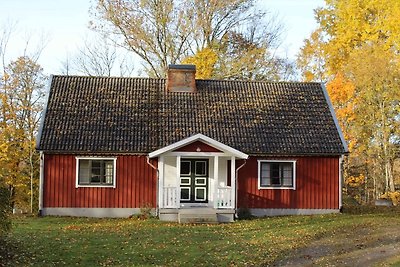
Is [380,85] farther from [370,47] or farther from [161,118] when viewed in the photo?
[161,118]

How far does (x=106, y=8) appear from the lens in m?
38.5

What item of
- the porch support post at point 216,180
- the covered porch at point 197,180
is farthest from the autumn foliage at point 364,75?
the porch support post at point 216,180

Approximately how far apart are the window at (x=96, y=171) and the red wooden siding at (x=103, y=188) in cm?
20

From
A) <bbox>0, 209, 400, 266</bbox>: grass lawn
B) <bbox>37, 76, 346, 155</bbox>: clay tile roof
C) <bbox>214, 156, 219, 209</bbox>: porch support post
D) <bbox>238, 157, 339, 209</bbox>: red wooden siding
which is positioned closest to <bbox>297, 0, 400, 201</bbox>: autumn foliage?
<bbox>37, 76, 346, 155</bbox>: clay tile roof

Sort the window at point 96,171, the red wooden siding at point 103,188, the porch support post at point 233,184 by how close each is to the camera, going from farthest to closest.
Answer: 1. the window at point 96,171
2. the red wooden siding at point 103,188
3. the porch support post at point 233,184

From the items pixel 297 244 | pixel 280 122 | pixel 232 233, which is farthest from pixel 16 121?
pixel 297 244

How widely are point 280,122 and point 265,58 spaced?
13.2 metres

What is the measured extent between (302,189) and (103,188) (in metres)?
8.20

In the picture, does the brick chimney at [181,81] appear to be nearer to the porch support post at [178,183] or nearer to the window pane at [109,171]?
the window pane at [109,171]

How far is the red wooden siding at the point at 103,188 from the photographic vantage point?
2552 centimetres

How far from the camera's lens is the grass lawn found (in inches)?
609

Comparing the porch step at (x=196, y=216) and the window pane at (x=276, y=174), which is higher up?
the window pane at (x=276, y=174)

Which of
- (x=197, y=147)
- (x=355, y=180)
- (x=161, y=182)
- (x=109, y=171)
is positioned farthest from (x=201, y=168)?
(x=355, y=180)

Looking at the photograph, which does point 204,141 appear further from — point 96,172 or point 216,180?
point 96,172
